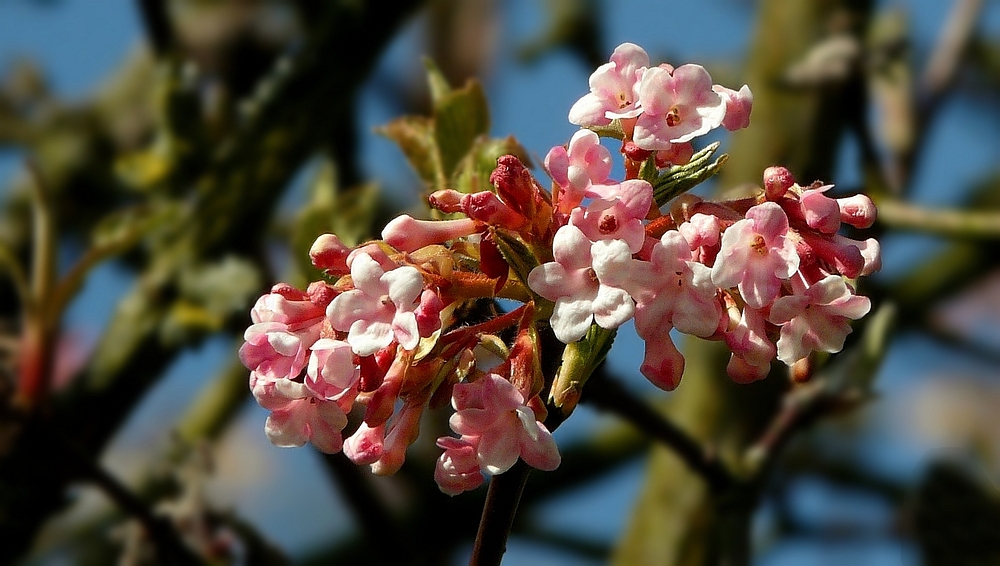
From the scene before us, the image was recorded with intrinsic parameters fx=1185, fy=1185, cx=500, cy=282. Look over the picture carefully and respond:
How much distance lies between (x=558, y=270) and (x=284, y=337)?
153mm

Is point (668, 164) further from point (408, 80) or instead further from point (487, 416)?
point (408, 80)

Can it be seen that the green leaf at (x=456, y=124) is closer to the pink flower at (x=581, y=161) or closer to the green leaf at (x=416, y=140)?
the green leaf at (x=416, y=140)

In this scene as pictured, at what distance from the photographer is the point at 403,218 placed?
26.9 inches

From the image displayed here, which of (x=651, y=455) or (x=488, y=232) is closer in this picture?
(x=488, y=232)

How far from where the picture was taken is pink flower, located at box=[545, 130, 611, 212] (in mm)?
656

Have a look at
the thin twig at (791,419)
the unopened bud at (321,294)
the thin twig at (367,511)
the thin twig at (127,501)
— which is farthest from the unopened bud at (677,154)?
the thin twig at (367,511)

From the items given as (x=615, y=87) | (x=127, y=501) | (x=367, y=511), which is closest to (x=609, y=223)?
(x=615, y=87)

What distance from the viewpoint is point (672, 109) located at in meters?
0.68

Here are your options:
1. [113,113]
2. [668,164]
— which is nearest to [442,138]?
[668,164]

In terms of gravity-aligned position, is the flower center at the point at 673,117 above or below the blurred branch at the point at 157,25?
above

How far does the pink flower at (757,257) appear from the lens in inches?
24.0

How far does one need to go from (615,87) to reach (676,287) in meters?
0.14

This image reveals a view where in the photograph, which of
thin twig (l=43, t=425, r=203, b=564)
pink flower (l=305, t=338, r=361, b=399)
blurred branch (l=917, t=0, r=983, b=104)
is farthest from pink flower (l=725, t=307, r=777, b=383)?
blurred branch (l=917, t=0, r=983, b=104)

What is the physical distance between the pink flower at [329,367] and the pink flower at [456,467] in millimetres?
63
